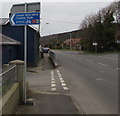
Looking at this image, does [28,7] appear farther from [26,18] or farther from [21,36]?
[21,36]

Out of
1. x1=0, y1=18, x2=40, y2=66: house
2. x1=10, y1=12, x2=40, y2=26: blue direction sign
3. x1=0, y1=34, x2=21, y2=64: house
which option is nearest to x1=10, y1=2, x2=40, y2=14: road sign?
x1=10, y1=12, x2=40, y2=26: blue direction sign

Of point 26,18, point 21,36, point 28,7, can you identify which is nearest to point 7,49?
point 21,36

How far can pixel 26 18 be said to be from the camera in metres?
5.93

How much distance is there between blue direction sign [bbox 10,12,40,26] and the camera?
591 cm

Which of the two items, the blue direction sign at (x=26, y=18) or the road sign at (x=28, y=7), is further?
the road sign at (x=28, y=7)

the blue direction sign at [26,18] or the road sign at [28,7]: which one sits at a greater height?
the road sign at [28,7]

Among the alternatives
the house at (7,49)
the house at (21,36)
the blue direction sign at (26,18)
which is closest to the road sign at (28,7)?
the blue direction sign at (26,18)

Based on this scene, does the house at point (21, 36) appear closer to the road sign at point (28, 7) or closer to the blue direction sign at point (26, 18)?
the road sign at point (28, 7)

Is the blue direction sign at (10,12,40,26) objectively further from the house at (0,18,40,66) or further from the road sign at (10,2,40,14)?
the house at (0,18,40,66)

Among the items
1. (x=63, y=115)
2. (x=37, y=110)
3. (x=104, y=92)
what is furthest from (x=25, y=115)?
(x=104, y=92)

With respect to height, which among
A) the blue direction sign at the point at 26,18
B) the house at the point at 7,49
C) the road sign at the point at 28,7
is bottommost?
the house at the point at 7,49

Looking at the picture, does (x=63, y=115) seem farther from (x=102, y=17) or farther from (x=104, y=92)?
(x=102, y=17)

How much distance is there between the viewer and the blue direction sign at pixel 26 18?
19.4 feet

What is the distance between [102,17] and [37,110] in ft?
169
